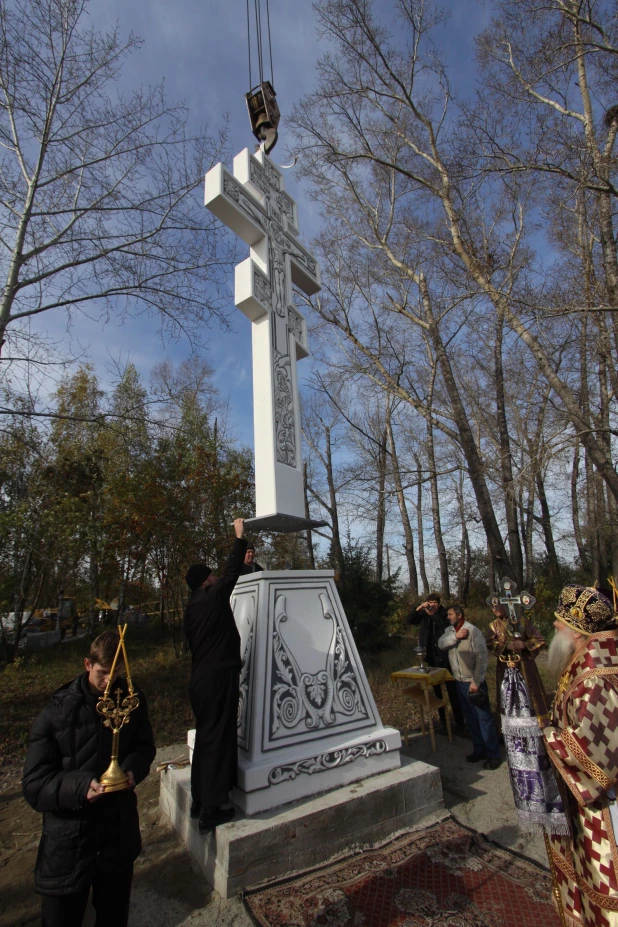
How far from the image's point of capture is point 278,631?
338cm

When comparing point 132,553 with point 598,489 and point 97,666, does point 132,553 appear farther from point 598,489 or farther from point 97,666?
point 598,489

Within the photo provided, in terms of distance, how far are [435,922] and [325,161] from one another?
1339 centimetres

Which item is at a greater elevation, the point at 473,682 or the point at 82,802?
the point at 82,802

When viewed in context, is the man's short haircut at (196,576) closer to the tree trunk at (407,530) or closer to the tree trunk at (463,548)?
the tree trunk at (407,530)

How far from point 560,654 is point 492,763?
110 inches

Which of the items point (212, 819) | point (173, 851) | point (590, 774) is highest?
point (590, 774)

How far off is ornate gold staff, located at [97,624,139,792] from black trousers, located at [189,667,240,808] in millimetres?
889

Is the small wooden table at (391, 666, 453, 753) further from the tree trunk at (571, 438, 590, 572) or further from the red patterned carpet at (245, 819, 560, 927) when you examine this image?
the tree trunk at (571, 438, 590, 572)

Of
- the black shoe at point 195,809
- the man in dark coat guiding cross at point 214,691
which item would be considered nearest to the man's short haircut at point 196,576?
the man in dark coat guiding cross at point 214,691

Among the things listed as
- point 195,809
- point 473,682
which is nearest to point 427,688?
point 473,682

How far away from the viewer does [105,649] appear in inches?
84.2

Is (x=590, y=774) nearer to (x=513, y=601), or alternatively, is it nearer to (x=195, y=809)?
(x=513, y=601)

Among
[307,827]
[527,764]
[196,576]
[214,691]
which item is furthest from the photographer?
[196,576]

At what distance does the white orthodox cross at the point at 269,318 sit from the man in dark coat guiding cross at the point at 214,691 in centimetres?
70
